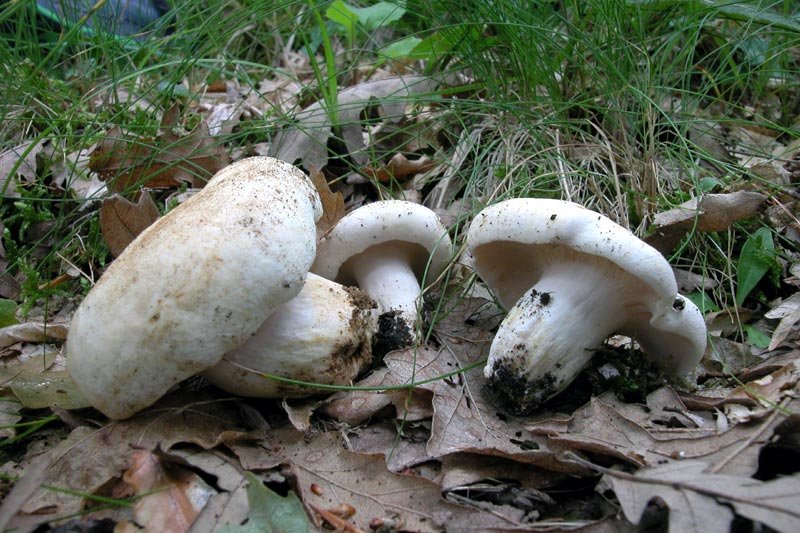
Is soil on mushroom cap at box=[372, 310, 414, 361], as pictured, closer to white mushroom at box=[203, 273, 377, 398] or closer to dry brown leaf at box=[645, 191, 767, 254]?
white mushroom at box=[203, 273, 377, 398]

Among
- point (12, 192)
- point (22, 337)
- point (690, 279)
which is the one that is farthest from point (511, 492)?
point (12, 192)

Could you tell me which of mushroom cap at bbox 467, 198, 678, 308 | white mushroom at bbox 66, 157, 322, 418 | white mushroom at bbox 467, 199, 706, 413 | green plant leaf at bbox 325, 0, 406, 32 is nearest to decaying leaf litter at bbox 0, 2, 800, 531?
white mushroom at bbox 467, 199, 706, 413

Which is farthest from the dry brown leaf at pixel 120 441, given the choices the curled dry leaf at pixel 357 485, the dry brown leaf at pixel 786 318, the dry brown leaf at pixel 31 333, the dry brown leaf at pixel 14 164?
the dry brown leaf at pixel 786 318

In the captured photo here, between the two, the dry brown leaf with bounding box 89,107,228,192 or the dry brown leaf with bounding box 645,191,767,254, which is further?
the dry brown leaf with bounding box 89,107,228,192

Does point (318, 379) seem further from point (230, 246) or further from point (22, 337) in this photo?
point (22, 337)

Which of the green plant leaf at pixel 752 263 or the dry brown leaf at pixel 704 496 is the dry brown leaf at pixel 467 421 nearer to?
the dry brown leaf at pixel 704 496

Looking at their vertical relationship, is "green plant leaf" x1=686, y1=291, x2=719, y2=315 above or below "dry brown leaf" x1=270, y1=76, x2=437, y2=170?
below
